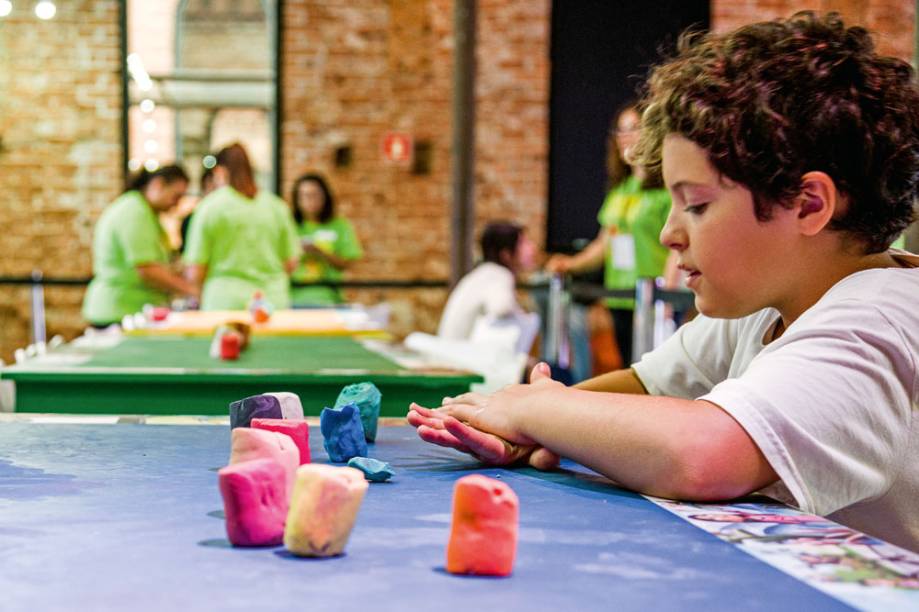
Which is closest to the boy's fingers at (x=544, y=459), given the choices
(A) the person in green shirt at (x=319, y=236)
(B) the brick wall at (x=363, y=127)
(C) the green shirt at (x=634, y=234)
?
(C) the green shirt at (x=634, y=234)

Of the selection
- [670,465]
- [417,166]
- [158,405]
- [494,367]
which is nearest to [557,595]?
[670,465]

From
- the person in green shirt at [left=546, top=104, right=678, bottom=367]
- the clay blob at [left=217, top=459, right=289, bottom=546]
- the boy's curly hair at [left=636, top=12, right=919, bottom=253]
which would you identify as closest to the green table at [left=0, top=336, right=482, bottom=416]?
the boy's curly hair at [left=636, top=12, right=919, bottom=253]

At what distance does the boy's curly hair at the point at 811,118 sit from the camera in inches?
48.7

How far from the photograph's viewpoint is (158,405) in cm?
243

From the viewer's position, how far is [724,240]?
1.26 m

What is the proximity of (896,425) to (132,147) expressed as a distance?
27.0 ft

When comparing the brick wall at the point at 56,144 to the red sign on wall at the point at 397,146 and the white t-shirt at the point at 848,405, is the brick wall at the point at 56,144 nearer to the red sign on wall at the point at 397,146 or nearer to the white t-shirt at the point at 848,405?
the red sign on wall at the point at 397,146

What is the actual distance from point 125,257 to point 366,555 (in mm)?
5241

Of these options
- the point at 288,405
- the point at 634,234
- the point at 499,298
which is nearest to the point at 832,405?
the point at 288,405

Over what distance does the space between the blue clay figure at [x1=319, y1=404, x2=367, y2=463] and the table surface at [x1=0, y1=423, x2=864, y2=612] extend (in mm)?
91

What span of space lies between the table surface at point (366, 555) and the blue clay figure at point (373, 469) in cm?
2

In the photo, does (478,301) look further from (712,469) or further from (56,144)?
(56,144)

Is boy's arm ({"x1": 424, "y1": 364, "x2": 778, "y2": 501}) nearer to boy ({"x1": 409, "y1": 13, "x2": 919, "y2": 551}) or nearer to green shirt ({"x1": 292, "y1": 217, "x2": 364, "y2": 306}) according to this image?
boy ({"x1": 409, "y1": 13, "x2": 919, "y2": 551})

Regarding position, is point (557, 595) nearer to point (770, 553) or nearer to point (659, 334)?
point (770, 553)
